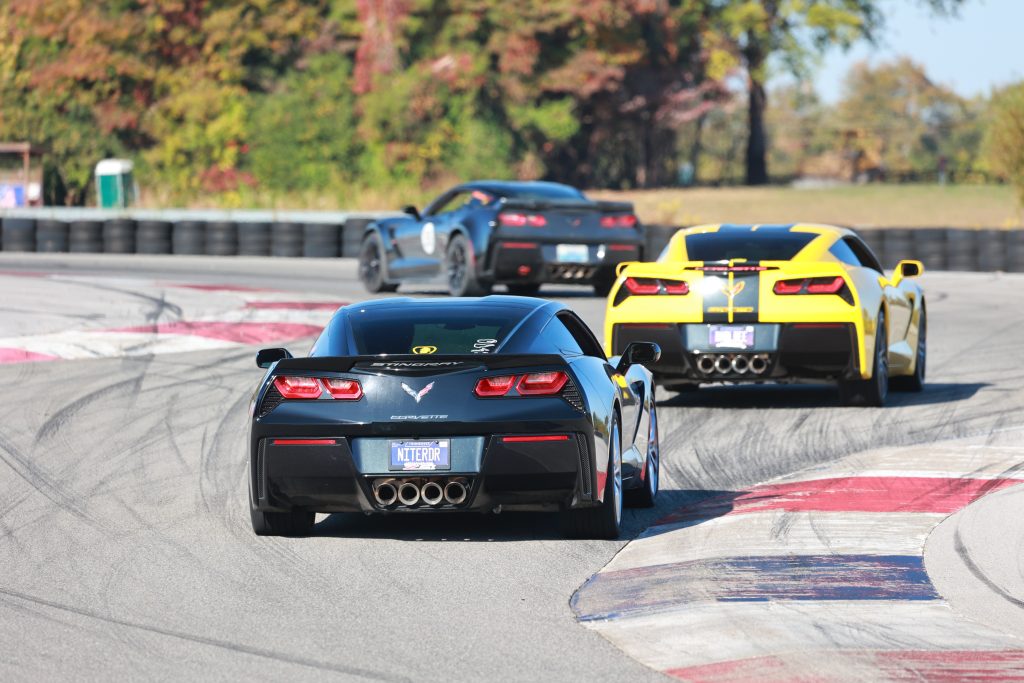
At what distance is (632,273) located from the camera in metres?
13.1

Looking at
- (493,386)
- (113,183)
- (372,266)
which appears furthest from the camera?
(113,183)

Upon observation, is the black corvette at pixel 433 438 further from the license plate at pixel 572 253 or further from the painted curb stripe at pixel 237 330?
the license plate at pixel 572 253

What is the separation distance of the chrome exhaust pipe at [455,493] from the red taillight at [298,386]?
0.68 m

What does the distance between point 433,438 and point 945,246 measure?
2383 cm

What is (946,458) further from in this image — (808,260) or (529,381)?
(529,381)

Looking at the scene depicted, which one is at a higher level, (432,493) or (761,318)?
(761,318)

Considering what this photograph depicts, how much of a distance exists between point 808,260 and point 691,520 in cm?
463

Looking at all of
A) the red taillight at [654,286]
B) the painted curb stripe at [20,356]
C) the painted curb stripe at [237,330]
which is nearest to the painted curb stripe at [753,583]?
the red taillight at [654,286]

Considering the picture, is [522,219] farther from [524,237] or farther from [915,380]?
[915,380]

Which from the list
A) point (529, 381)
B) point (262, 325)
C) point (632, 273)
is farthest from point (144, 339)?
point (529, 381)

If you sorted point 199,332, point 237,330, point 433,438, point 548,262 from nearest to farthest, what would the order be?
point 433,438 < point 199,332 < point 237,330 < point 548,262

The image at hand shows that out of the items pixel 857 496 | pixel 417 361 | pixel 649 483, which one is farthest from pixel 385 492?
pixel 857 496

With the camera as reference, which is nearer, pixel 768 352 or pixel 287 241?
pixel 768 352

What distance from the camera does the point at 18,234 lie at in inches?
1345
